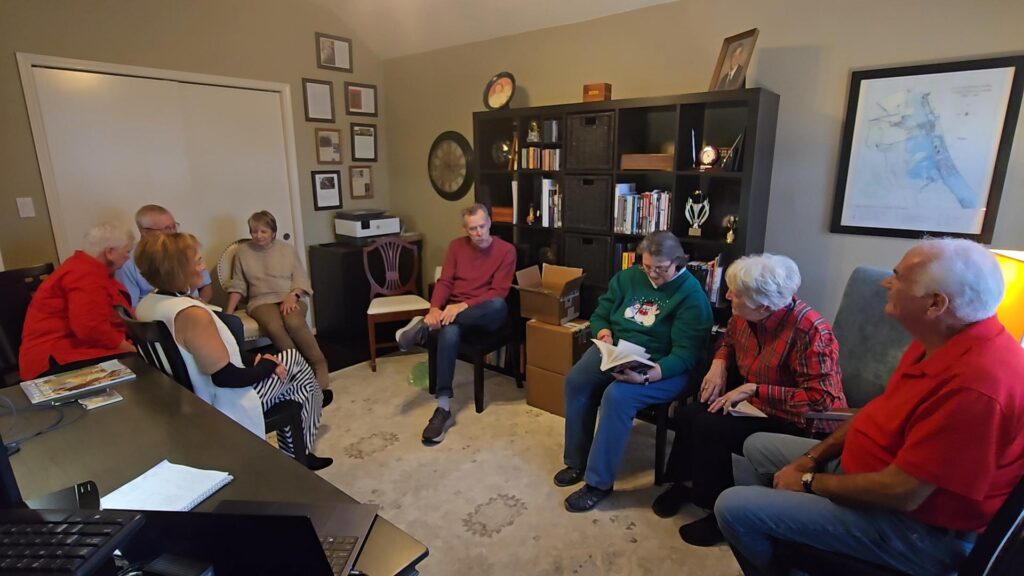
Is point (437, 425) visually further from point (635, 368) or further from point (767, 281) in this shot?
point (767, 281)

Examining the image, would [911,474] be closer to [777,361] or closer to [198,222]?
[777,361]

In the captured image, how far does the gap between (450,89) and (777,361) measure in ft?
10.7

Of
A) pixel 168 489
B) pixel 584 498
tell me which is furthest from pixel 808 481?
pixel 168 489

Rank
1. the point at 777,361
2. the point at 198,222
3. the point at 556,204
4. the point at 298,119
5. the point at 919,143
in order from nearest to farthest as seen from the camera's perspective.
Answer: the point at 777,361 < the point at 919,143 < the point at 556,204 < the point at 198,222 < the point at 298,119

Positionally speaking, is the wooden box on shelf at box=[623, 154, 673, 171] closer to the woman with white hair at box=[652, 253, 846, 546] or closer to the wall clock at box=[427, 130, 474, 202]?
the woman with white hair at box=[652, 253, 846, 546]

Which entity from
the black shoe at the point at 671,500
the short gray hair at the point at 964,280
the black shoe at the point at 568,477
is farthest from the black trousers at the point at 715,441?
the short gray hair at the point at 964,280

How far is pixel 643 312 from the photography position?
248cm

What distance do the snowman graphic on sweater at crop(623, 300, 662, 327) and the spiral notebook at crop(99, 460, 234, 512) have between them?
180 cm

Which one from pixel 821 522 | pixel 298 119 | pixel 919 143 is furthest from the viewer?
pixel 298 119

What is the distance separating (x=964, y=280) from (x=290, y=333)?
10.8 ft

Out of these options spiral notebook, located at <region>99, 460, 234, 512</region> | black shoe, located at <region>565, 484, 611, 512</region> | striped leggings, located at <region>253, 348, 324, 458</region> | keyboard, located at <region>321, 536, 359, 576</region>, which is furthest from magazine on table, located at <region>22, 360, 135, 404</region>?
black shoe, located at <region>565, 484, 611, 512</region>

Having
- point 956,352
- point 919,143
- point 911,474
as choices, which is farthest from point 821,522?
point 919,143

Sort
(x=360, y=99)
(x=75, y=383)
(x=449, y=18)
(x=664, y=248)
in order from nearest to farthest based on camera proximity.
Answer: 1. (x=75, y=383)
2. (x=664, y=248)
3. (x=449, y=18)
4. (x=360, y=99)

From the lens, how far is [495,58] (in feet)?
12.7
